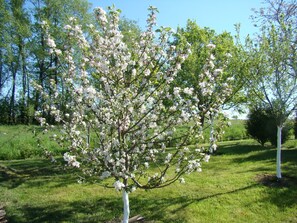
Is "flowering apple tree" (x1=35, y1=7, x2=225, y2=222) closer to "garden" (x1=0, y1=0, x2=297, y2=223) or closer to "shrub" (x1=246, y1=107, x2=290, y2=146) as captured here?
"garden" (x1=0, y1=0, x2=297, y2=223)

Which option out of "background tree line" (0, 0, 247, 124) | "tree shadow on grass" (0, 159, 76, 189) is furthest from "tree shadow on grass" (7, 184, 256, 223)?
"background tree line" (0, 0, 247, 124)

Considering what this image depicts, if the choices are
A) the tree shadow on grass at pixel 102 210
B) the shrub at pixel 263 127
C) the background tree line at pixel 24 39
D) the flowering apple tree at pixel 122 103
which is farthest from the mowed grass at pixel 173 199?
the background tree line at pixel 24 39

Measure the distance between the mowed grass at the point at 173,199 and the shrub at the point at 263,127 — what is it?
22.2 feet

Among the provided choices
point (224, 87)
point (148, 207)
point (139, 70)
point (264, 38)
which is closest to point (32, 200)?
point (148, 207)

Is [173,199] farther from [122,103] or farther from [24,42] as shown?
[24,42]

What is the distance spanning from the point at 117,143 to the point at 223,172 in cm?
898

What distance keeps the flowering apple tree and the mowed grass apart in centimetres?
160

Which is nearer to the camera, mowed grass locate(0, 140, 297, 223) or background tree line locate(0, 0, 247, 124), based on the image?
mowed grass locate(0, 140, 297, 223)

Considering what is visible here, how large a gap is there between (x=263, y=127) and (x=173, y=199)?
1341cm

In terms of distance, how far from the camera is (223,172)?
1316 cm

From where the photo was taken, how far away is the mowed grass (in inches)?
333

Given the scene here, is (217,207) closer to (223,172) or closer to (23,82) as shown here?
(223,172)

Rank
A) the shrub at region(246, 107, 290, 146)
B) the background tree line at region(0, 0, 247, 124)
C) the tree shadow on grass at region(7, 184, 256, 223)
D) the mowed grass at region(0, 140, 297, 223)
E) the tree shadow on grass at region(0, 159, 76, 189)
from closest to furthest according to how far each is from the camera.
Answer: the tree shadow on grass at region(7, 184, 256, 223) < the mowed grass at region(0, 140, 297, 223) < the tree shadow on grass at region(0, 159, 76, 189) < the shrub at region(246, 107, 290, 146) < the background tree line at region(0, 0, 247, 124)

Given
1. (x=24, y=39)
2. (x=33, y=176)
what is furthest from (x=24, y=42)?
(x=33, y=176)
